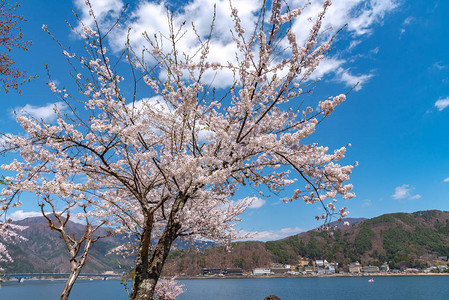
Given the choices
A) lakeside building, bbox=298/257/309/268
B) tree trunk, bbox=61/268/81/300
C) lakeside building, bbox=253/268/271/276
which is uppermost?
tree trunk, bbox=61/268/81/300

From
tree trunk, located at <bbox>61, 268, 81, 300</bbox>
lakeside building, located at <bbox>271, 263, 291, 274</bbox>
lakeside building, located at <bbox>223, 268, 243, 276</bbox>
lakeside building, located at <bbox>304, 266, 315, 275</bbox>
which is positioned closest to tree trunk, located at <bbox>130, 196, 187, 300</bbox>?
tree trunk, located at <bbox>61, 268, 81, 300</bbox>

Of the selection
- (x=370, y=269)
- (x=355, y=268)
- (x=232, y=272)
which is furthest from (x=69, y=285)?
(x=355, y=268)

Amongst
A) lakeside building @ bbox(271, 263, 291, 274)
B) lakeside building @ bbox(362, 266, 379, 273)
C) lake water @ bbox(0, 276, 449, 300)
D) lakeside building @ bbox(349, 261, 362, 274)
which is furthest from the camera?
lakeside building @ bbox(349, 261, 362, 274)

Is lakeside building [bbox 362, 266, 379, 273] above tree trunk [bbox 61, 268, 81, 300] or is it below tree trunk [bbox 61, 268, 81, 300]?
below

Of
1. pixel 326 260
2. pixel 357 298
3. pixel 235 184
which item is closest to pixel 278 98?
pixel 235 184

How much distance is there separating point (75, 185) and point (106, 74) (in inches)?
91.1

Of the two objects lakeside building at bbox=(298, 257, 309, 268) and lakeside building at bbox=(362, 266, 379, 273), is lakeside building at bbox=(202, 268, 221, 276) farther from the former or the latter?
lakeside building at bbox=(362, 266, 379, 273)

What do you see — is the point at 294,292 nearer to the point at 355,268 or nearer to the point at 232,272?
the point at 232,272

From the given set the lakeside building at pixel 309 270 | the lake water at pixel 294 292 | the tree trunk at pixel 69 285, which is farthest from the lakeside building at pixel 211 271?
the tree trunk at pixel 69 285

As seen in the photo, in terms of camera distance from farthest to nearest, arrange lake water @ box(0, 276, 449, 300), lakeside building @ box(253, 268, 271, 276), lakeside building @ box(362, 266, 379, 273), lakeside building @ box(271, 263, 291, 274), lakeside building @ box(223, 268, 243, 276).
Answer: lakeside building @ box(271, 263, 291, 274) → lakeside building @ box(362, 266, 379, 273) → lakeside building @ box(223, 268, 243, 276) → lakeside building @ box(253, 268, 271, 276) → lake water @ box(0, 276, 449, 300)

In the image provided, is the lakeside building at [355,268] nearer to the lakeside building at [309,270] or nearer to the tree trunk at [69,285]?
the lakeside building at [309,270]

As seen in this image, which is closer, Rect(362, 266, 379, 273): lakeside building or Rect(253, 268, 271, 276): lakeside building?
Rect(253, 268, 271, 276): lakeside building

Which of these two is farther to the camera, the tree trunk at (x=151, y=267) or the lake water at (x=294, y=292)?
the lake water at (x=294, y=292)

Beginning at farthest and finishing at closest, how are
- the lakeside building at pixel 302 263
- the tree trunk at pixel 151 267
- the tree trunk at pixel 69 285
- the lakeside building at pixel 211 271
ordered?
the lakeside building at pixel 302 263 → the lakeside building at pixel 211 271 → the tree trunk at pixel 69 285 → the tree trunk at pixel 151 267
